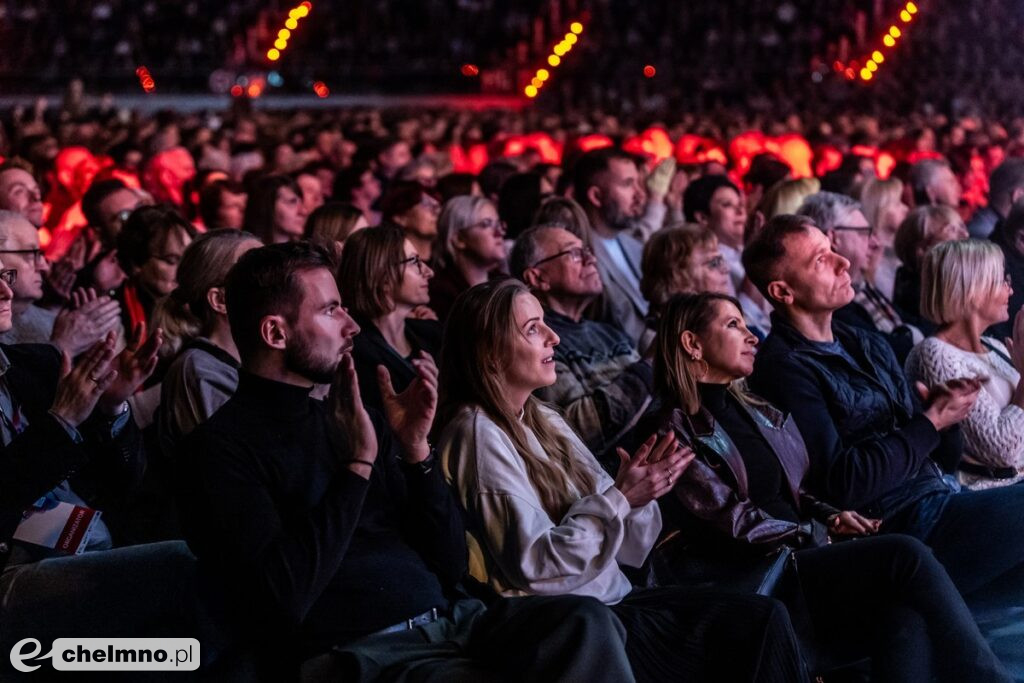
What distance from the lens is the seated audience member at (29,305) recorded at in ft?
12.7

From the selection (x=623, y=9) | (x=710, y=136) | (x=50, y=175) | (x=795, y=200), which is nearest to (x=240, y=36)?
(x=623, y=9)

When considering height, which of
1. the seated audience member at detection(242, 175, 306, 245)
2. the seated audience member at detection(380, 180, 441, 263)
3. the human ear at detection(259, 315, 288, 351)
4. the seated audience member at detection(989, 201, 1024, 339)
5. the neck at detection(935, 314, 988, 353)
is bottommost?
the seated audience member at detection(242, 175, 306, 245)

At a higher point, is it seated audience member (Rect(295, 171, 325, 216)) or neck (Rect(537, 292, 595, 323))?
neck (Rect(537, 292, 595, 323))

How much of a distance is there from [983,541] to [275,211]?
324cm

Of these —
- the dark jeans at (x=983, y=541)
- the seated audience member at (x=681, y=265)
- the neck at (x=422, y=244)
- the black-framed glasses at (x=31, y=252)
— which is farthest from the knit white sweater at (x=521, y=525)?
the neck at (x=422, y=244)

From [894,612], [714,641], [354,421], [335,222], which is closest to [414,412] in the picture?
[354,421]

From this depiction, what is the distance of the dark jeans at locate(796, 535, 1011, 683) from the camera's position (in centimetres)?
346

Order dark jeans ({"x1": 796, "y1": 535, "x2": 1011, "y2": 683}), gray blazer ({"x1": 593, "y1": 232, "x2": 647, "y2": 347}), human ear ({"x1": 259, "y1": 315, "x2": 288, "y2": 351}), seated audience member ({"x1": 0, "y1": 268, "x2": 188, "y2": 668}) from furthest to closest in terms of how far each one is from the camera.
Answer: gray blazer ({"x1": 593, "y1": 232, "x2": 647, "y2": 347}) → dark jeans ({"x1": 796, "y1": 535, "x2": 1011, "y2": 683}) → human ear ({"x1": 259, "y1": 315, "x2": 288, "y2": 351}) → seated audience member ({"x1": 0, "y1": 268, "x2": 188, "y2": 668})

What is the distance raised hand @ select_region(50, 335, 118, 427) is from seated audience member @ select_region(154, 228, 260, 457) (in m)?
0.72

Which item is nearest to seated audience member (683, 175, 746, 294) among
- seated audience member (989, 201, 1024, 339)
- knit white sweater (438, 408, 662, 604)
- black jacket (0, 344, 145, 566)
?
seated audience member (989, 201, 1024, 339)

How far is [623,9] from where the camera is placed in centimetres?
2581

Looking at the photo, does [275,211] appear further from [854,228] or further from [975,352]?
[975,352]

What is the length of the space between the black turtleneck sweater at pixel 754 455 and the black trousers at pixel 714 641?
56 centimetres

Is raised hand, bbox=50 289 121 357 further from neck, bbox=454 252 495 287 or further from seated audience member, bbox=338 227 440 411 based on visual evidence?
neck, bbox=454 252 495 287
